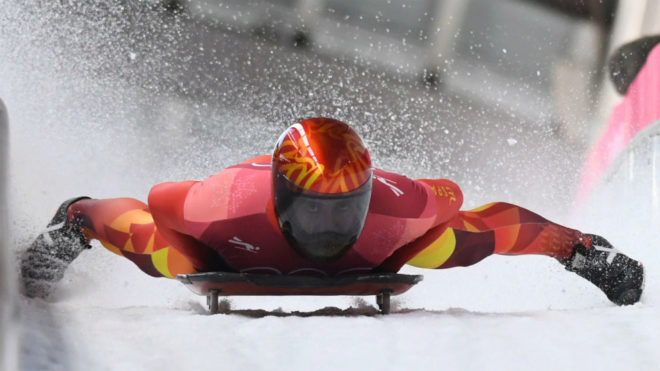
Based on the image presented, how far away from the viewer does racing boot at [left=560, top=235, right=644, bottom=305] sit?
2.26 metres

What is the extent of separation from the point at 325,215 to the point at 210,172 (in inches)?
81.1

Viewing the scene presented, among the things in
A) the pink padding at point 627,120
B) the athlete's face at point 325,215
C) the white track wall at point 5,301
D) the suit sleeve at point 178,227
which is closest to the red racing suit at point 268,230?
the suit sleeve at point 178,227

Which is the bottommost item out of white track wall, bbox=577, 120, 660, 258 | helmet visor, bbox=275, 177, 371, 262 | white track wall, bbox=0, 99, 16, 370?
white track wall, bbox=577, 120, 660, 258

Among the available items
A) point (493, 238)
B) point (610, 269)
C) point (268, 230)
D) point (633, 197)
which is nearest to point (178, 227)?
point (268, 230)

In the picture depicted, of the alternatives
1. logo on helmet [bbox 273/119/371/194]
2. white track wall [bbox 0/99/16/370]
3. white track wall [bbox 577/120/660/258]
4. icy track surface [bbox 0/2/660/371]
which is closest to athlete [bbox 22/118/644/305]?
logo on helmet [bbox 273/119/371/194]

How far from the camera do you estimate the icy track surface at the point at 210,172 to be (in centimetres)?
140

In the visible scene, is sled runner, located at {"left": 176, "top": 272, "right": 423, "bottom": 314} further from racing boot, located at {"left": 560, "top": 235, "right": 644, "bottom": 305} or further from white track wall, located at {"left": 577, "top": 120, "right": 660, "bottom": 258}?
white track wall, located at {"left": 577, "top": 120, "right": 660, "bottom": 258}

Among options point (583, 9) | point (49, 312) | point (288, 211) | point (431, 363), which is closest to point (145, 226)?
point (288, 211)

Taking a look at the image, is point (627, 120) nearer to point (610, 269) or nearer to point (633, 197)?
point (633, 197)

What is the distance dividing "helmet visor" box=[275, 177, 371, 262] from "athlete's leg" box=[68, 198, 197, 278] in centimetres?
45

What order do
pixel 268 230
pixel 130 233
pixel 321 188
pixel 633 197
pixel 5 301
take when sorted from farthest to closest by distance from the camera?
pixel 633 197 → pixel 130 233 → pixel 268 230 → pixel 321 188 → pixel 5 301

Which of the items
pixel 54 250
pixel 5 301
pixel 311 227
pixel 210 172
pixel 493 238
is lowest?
pixel 210 172

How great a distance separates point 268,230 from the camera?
1890mm

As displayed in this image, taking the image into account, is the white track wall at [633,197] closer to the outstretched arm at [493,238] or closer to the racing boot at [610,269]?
the racing boot at [610,269]
